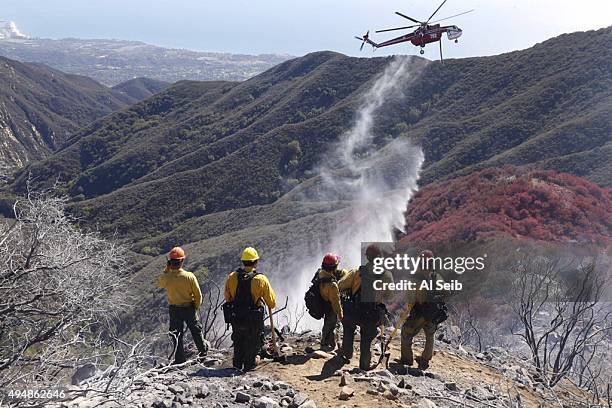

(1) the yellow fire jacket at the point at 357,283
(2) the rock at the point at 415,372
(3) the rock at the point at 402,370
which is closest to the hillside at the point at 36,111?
(1) the yellow fire jacket at the point at 357,283

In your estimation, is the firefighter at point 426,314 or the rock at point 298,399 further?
the firefighter at point 426,314

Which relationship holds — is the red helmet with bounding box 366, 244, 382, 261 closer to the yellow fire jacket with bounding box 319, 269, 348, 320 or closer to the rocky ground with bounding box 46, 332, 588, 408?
the yellow fire jacket with bounding box 319, 269, 348, 320

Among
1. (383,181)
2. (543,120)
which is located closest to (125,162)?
(383,181)

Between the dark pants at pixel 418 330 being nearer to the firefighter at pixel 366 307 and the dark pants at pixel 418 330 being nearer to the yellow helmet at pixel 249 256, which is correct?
the firefighter at pixel 366 307

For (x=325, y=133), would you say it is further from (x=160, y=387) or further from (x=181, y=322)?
(x=160, y=387)

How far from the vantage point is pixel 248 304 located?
23.7 feet

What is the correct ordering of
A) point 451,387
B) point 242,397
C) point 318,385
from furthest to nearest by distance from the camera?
1. point 451,387
2. point 318,385
3. point 242,397

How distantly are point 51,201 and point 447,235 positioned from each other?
22773mm

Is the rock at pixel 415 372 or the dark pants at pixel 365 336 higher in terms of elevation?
the dark pants at pixel 365 336

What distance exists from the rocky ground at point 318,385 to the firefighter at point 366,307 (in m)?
0.38

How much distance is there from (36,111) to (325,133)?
4241 inches

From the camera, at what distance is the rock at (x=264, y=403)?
19.2 feet

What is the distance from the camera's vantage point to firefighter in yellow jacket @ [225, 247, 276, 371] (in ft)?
23.6

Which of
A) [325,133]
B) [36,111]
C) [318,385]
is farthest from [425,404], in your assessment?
[36,111]
